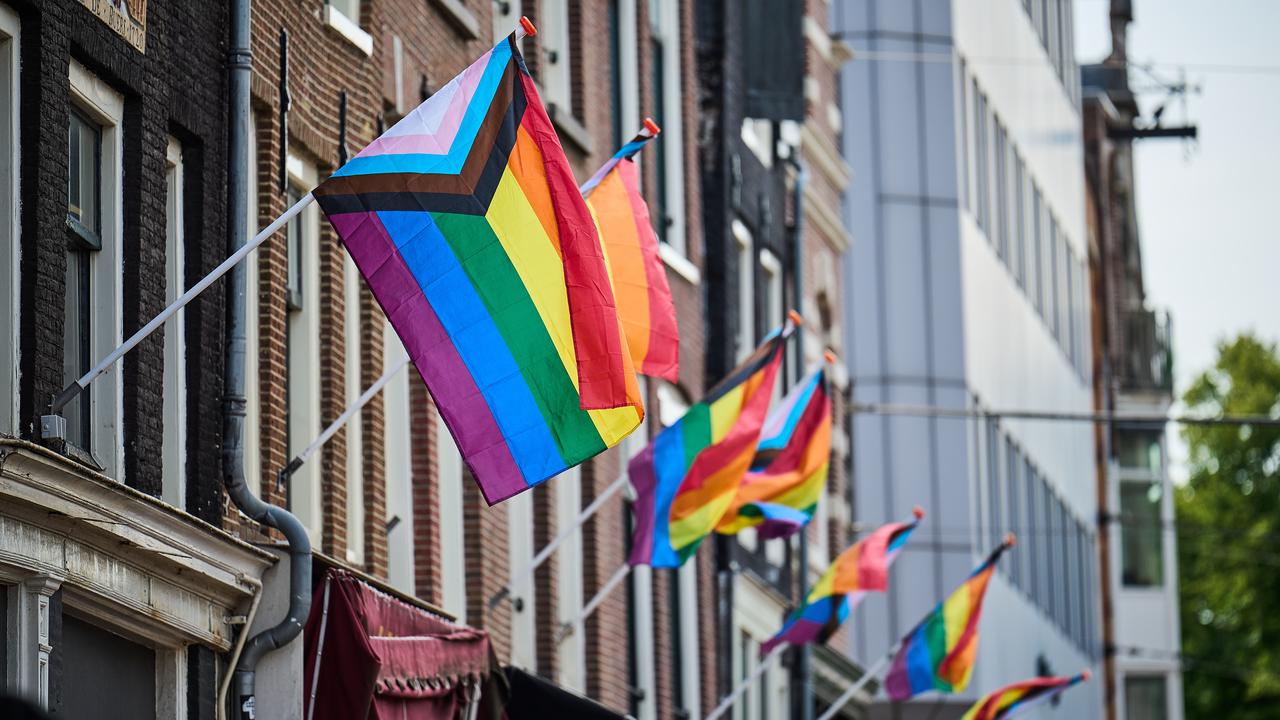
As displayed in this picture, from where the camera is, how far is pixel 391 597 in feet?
56.0

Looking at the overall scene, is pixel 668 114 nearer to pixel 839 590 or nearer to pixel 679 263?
pixel 679 263

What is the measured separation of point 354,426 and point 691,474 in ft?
8.95

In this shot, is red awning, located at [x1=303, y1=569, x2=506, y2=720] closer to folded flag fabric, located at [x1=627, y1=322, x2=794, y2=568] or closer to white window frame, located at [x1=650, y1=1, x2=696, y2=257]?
folded flag fabric, located at [x1=627, y1=322, x2=794, y2=568]

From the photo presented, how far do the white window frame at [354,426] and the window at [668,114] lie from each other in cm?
957

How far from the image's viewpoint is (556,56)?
24.0 metres

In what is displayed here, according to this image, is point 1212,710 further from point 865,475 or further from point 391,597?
point 391,597

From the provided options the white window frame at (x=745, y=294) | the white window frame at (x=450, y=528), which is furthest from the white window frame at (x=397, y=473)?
the white window frame at (x=745, y=294)

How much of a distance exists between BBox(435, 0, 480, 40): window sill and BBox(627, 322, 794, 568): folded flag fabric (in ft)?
10.9

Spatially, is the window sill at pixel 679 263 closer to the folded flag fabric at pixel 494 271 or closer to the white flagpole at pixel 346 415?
the white flagpole at pixel 346 415

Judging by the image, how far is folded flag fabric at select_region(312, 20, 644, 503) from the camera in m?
12.9

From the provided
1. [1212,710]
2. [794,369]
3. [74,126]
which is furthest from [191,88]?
[1212,710]

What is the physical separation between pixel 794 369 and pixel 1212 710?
132ft

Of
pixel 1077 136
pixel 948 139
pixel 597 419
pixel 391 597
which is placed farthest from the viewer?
pixel 1077 136

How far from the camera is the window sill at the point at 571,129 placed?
919 inches
